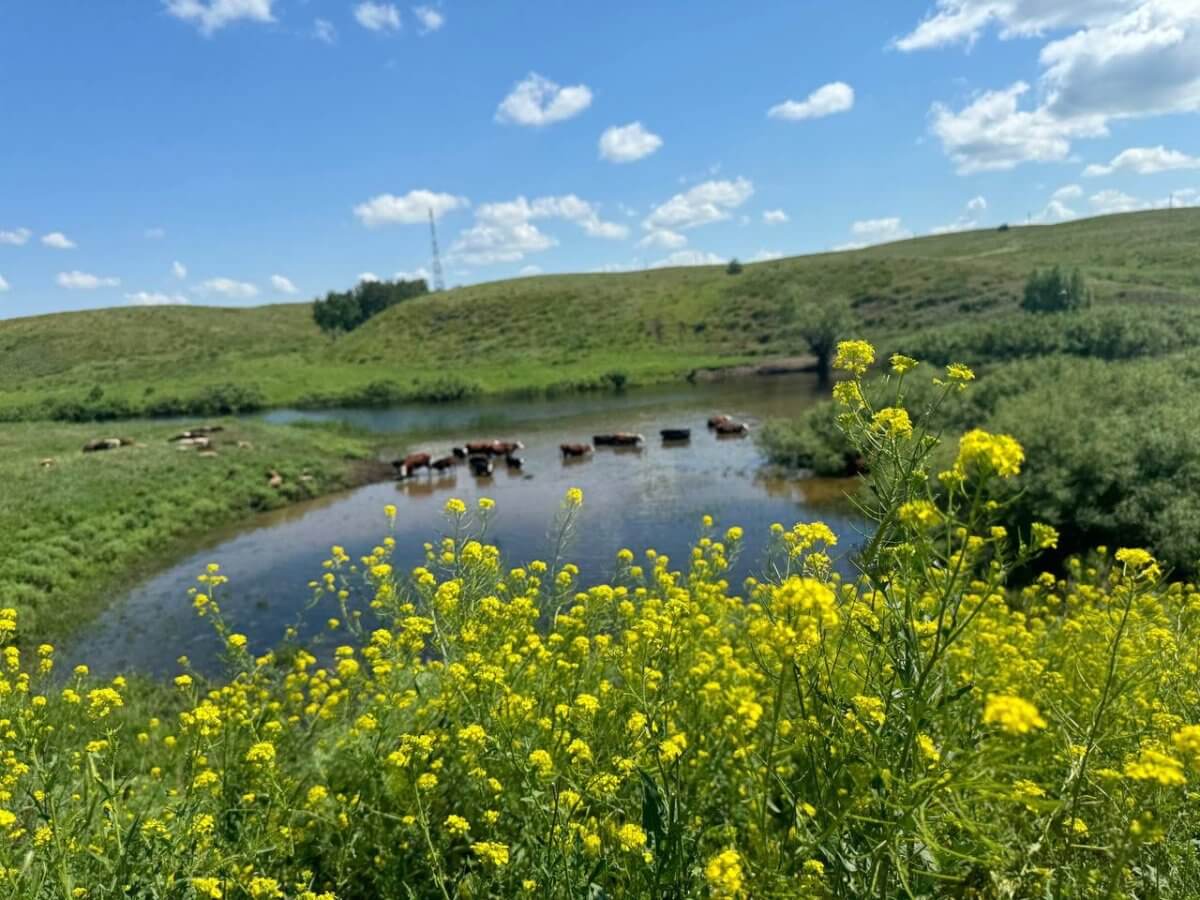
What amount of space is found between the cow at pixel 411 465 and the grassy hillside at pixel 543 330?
19.5 meters

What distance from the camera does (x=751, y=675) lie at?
4.50m

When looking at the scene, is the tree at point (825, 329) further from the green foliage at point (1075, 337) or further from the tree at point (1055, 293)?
the tree at point (1055, 293)

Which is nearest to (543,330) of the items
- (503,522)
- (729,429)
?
(729,429)

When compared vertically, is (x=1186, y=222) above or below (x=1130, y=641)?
above

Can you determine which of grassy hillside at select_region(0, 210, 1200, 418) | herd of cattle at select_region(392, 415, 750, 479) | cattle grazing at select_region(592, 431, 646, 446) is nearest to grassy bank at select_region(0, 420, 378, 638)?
herd of cattle at select_region(392, 415, 750, 479)

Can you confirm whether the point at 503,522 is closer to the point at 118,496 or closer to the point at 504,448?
the point at 504,448

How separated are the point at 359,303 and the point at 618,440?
8051cm

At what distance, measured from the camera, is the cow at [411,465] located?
1020 inches

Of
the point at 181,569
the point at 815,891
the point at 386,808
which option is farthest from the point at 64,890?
the point at 181,569

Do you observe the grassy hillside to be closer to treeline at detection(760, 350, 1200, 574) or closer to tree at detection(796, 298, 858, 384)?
tree at detection(796, 298, 858, 384)

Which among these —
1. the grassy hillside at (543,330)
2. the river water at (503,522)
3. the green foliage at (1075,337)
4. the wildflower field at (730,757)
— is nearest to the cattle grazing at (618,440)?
the river water at (503,522)

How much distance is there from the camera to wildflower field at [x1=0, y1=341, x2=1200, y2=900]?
85.8 inches

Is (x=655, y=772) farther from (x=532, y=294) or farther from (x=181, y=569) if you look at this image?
(x=532, y=294)

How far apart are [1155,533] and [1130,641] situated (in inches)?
328
